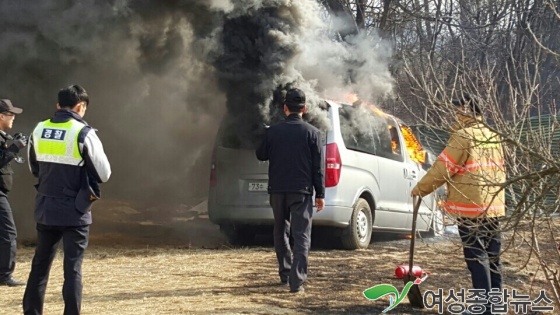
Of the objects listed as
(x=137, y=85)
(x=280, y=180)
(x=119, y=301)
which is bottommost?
(x=119, y=301)

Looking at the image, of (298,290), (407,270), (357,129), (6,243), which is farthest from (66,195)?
(357,129)

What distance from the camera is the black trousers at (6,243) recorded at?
6.24 m

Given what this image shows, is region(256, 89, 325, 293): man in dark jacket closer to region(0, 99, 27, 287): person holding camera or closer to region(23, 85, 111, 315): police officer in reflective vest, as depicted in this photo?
region(23, 85, 111, 315): police officer in reflective vest

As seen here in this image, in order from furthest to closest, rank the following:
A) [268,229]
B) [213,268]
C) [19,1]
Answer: [268,229], [19,1], [213,268]

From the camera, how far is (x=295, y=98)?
6195 mm

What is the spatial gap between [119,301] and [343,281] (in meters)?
2.22

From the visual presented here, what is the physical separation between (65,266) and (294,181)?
2247 mm

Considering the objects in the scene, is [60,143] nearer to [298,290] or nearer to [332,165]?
[298,290]

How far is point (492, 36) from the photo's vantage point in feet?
61.5

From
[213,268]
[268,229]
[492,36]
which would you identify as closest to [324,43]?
[268,229]

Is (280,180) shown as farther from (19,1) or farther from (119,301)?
(19,1)

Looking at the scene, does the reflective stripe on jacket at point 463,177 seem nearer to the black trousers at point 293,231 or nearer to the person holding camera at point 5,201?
the black trousers at point 293,231

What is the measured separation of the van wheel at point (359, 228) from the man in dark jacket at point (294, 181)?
7.47ft

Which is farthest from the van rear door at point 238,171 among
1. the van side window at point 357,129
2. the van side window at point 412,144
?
the van side window at point 412,144
